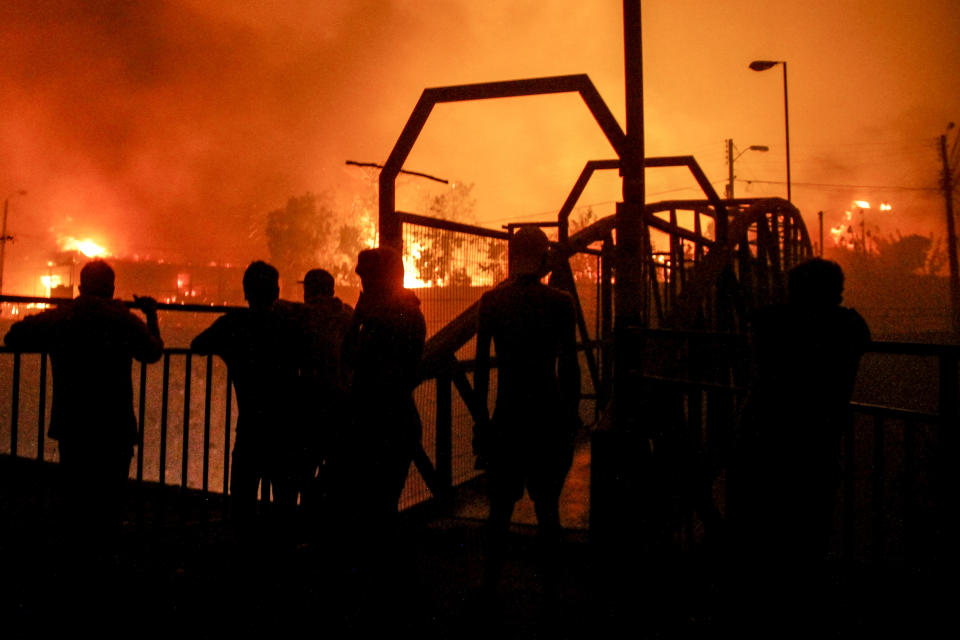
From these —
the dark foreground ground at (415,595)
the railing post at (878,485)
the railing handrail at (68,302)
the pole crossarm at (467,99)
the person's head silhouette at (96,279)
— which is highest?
the pole crossarm at (467,99)

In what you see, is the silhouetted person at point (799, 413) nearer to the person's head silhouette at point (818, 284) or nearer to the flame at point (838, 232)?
the person's head silhouette at point (818, 284)

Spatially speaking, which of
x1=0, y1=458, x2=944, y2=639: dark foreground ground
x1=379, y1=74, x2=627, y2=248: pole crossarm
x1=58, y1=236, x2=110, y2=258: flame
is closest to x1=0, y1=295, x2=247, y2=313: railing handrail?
x1=0, y1=458, x2=944, y2=639: dark foreground ground

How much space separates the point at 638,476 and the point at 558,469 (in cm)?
73

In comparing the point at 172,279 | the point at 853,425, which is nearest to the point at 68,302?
the point at 853,425

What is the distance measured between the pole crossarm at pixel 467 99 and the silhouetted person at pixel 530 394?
1.59 m

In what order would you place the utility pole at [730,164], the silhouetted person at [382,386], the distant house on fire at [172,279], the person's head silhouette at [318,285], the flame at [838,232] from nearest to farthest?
Result: the silhouetted person at [382,386] → the person's head silhouette at [318,285] → the utility pole at [730,164] → the distant house on fire at [172,279] → the flame at [838,232]

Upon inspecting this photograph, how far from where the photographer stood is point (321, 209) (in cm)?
6781

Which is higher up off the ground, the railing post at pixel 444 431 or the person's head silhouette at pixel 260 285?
the person's head silhouette at pixel 260 285

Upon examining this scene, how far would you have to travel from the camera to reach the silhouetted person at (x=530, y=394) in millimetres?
3285

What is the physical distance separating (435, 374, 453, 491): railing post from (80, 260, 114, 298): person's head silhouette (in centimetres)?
245

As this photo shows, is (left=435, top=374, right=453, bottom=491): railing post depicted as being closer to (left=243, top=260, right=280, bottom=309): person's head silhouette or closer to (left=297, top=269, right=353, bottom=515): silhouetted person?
(left=297, top=269, right=353, bottom=515): silhouetted person

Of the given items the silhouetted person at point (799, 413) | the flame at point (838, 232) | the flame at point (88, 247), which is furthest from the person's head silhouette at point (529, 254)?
the flame at point (88, 247)

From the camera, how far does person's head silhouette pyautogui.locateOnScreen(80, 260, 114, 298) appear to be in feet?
10.7

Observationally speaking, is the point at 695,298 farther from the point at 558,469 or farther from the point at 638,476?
the point at 558,469
